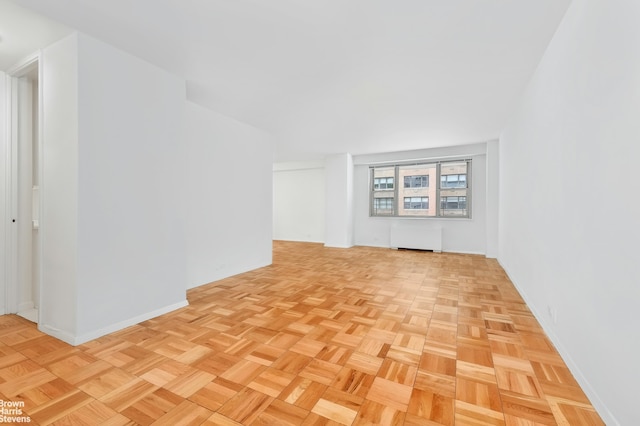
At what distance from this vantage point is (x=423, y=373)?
1.78 m

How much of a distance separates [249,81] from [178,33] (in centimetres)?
92

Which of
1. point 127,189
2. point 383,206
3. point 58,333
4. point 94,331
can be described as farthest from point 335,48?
point 383,206

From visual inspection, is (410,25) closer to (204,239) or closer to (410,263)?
(204,239)

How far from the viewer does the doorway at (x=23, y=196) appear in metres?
2.71

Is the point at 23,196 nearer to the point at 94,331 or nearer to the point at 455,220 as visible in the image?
the point at 94,331

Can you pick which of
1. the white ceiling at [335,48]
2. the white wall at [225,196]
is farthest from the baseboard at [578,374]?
the white wall at [225,196]

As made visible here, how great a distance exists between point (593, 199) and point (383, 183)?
6.13 m

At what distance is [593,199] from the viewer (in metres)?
1.53

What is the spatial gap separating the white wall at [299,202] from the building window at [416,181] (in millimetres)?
2505

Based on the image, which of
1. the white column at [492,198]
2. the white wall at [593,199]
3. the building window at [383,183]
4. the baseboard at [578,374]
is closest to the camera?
the white wall at [593,199]

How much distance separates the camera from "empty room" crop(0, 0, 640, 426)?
1.43 m

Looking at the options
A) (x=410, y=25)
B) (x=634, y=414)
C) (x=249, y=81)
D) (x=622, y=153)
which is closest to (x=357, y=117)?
(x=249, y=81)

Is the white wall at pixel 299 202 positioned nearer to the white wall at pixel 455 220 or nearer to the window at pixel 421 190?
the white wall at pixel 455 220

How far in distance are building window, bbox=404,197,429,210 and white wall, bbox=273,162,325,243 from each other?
2.49 m
